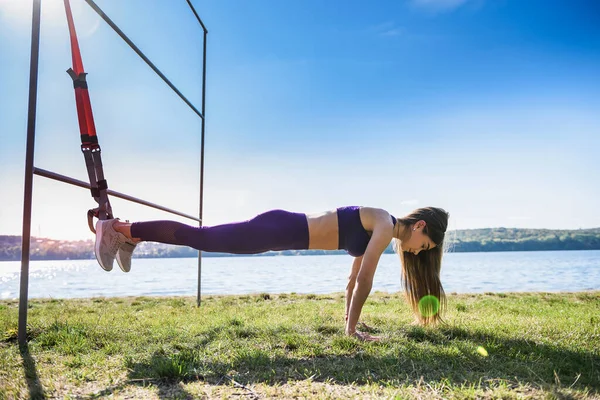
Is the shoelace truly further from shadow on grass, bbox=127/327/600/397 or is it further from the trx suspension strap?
shadow on grass, bbox=127/327/600/397

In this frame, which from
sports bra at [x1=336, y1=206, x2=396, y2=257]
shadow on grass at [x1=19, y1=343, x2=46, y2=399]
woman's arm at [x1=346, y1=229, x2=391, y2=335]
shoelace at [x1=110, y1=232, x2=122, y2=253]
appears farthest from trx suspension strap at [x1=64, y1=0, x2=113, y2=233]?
woman's arm at [x1=346, y1=229, x2=391, y2=335]

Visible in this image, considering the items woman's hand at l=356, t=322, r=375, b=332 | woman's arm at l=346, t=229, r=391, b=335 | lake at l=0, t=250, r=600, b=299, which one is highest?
woman's arm at l=346, t=229, r=391, b=335

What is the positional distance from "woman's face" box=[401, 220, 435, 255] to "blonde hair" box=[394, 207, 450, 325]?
3 centimetres

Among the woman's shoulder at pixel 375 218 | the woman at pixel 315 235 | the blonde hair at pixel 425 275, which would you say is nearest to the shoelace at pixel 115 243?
the woman at pixel 315 235

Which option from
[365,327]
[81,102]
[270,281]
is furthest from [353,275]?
[270,281]

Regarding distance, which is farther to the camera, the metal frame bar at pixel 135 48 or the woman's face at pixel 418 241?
the woman's face at pixel 418 241

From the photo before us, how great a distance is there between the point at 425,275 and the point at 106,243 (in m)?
2.54

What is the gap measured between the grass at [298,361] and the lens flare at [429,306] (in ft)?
0.64

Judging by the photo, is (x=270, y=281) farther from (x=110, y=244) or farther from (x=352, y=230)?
(x=110, y=244)

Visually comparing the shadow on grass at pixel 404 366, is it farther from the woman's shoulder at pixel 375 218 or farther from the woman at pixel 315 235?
the woman's shoulder at pixel 375 218

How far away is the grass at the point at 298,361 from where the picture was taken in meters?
1.76

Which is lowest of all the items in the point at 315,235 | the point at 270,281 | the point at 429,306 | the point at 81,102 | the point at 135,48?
the point at 270,281

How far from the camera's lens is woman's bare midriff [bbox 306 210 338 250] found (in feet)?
10.1

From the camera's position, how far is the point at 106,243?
2.82 meters
